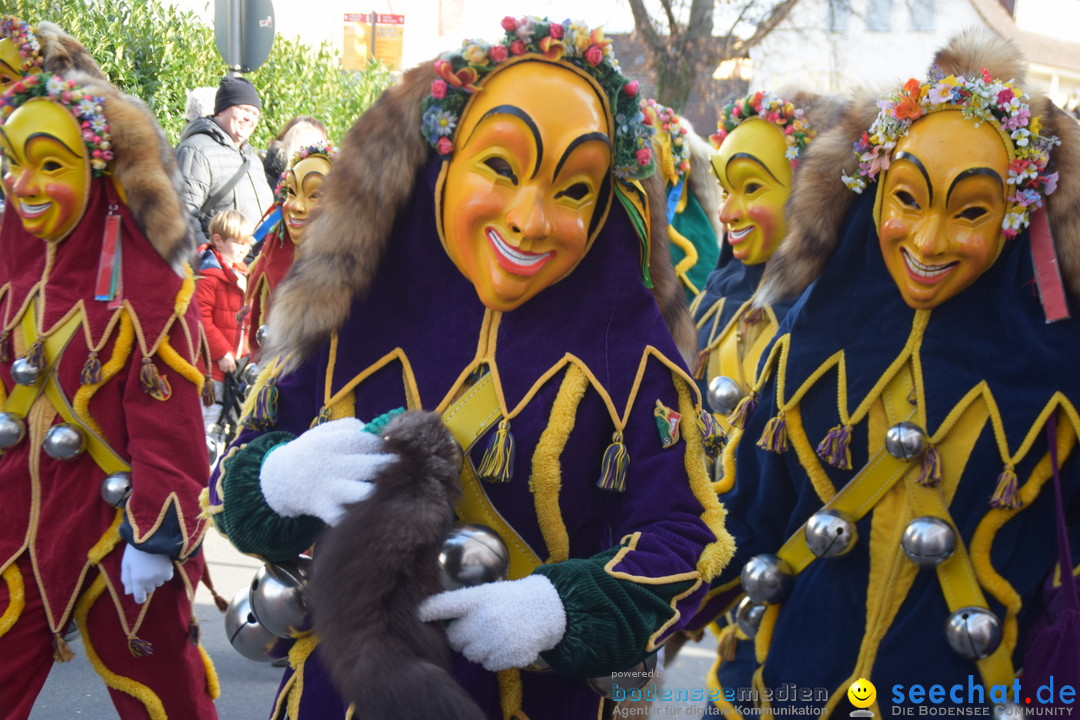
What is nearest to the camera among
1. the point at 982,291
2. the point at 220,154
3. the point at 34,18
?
the point at 982,291

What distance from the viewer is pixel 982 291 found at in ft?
8.86

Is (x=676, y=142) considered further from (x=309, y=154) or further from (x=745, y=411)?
(x=745, y=411)

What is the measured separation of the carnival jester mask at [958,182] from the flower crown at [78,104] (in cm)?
225

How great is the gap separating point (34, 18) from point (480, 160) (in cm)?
813

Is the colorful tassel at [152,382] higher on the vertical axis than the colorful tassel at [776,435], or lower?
lower

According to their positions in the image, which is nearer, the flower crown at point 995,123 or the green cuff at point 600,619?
the green cuff at point 600,619

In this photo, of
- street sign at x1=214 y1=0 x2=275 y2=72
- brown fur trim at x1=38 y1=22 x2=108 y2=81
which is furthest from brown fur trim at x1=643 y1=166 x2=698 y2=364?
street sign at x1=214 y1=0 x2=275 y2=72

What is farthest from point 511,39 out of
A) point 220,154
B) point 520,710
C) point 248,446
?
point 220,154

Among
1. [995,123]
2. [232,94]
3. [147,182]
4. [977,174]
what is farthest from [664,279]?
[232,94]

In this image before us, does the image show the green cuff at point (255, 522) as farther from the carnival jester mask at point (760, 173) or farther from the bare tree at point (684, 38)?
the bare tree at point (684, 38)

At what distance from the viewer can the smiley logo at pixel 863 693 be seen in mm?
2588

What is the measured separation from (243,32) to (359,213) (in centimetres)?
680

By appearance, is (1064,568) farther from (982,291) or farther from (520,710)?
(520,710)

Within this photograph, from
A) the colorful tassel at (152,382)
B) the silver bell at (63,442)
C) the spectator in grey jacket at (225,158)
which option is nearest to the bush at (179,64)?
the spectator in grey jacket at (225,158)
